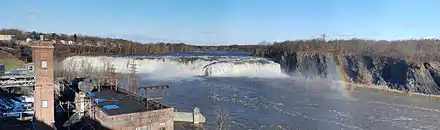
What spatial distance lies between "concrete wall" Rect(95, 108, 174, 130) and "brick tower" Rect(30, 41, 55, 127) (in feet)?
6.21

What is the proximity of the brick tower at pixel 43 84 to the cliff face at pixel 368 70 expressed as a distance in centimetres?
2393

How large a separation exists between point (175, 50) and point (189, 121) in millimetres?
64627

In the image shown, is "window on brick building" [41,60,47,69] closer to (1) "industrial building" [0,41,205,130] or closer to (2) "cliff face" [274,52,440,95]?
(1) "industrial building" [0,41,205,130]

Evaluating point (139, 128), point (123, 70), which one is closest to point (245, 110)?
point (139, 128)

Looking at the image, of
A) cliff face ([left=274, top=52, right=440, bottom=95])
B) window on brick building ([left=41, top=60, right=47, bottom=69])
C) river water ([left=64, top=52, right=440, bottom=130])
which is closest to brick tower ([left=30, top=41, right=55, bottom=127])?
window on brick building ([left=41, top=60, right=47, bottom=69])

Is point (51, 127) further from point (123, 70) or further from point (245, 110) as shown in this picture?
point (123, 70)

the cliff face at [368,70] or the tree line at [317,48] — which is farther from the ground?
the tree line at [317,48]

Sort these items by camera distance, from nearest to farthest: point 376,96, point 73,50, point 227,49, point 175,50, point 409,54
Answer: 1. point 376,96
2. point 409,54
3. point 73,50
4. point 175,50
5. point 227,49

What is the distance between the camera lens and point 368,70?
3114 cm

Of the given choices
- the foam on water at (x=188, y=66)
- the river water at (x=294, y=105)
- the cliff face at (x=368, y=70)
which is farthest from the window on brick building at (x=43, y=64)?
the cliff face at (x=368, y=70)

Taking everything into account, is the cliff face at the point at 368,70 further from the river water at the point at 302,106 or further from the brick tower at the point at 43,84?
the brick tower at the point at 43,84

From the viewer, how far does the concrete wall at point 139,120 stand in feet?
29.9

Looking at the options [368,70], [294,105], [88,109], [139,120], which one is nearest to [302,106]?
[294,105]

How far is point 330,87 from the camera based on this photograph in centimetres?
2591
